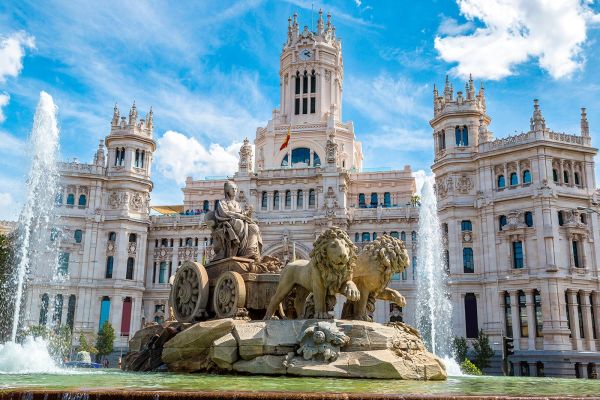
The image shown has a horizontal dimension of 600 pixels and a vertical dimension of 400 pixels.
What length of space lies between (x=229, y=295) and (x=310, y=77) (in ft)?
214

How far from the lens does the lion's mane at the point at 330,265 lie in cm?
1410

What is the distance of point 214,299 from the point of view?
16.5 metres

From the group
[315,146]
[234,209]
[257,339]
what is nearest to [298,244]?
[315,146]

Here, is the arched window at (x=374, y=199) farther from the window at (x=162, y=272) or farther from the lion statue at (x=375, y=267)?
the lion statue at (x=375, y=267)

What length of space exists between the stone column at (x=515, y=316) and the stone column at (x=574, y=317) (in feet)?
13.4

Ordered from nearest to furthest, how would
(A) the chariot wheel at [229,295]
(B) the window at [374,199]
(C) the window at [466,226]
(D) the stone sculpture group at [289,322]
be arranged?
1. (D) the stone sculpture group at [289,322]
2. (A) the chariot wheel at [229,295]
3. (C) the window at [466,226]
4. (B) the window at [374,199]

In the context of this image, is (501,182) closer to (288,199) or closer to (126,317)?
(288,199)

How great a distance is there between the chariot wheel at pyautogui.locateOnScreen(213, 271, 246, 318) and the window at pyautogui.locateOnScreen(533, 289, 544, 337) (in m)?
38.4

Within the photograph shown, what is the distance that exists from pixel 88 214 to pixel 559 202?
46585 millimetres

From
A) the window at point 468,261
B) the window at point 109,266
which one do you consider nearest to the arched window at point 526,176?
the window at point 468,261

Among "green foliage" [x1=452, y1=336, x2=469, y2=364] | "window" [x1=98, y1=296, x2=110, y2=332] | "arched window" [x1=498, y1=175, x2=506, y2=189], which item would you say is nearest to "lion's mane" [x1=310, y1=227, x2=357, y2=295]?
"green foliage" [x1=452, y1=336, x2=469, y2=364]

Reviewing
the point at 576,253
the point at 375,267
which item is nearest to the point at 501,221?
the point at 576,253

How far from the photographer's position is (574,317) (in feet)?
153

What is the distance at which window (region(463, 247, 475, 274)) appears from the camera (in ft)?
171
